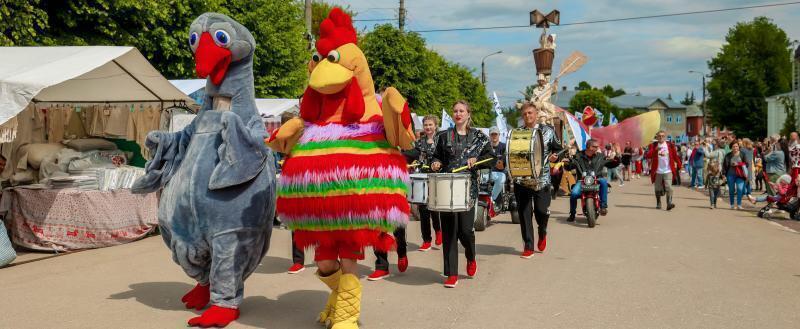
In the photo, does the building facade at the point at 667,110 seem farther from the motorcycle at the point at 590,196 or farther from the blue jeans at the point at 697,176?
the motorcycle at the point at 590,196

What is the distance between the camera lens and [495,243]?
1041cm

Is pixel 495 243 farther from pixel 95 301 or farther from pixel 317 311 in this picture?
pixel 95 301

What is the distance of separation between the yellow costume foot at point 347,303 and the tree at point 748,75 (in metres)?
61.2

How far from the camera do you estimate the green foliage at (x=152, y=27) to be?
44.1 feet

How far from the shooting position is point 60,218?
958cm

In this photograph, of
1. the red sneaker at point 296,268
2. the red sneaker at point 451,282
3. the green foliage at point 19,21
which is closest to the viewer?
the red sneaker at point 451,282

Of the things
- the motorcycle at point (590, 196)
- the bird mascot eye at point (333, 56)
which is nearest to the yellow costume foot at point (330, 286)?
the bird mascot eye at point (333, 56)

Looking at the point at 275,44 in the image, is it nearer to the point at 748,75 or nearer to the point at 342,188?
the point at 342,188

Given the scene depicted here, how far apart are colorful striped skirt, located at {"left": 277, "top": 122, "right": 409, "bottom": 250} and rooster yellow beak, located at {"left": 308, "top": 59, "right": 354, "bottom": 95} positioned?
0.26 m

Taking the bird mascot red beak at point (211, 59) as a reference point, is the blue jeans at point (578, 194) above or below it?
below

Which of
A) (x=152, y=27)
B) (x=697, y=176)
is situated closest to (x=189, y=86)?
(x=152, y=27)

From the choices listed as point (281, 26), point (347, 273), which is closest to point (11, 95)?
point (347, 273)

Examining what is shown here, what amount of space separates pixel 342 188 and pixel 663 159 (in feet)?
39.1

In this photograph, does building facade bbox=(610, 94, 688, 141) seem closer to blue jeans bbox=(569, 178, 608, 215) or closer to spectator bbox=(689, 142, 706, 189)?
spectator bbox=(689, 142, 706, 189)
